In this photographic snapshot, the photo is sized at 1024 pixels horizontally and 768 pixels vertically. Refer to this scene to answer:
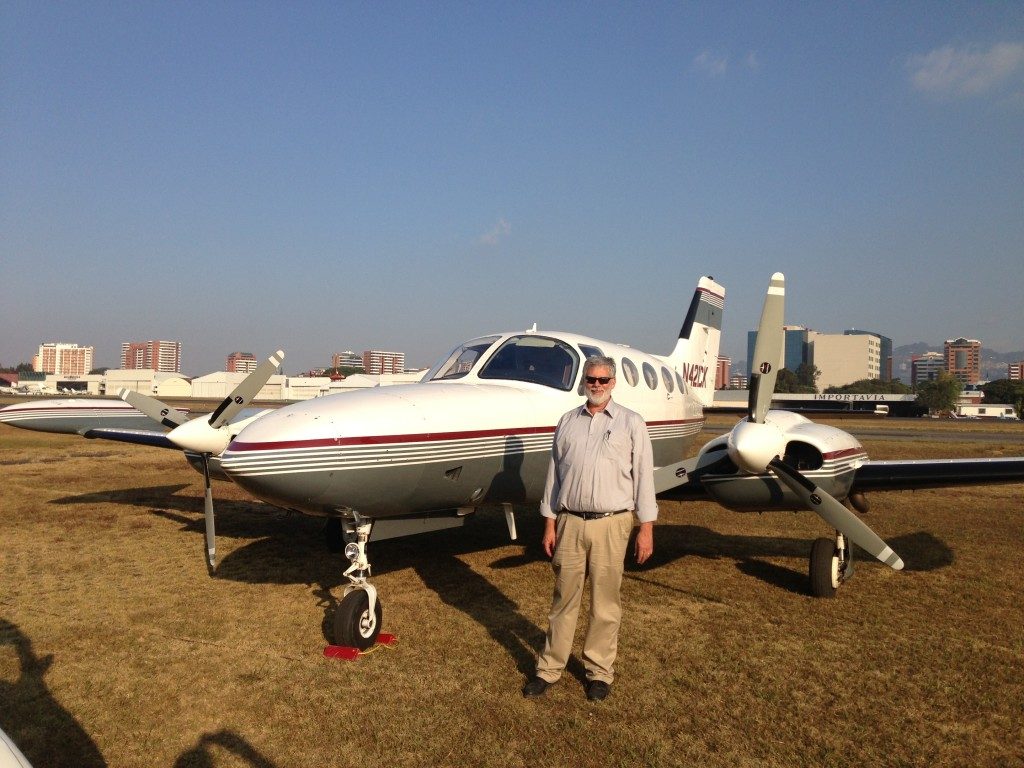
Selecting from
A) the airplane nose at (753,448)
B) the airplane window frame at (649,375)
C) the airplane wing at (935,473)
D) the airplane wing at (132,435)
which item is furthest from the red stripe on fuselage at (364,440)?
the airplane wing at (132,435)

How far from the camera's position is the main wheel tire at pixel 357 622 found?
5258 millimetres

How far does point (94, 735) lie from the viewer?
3986 millimetres

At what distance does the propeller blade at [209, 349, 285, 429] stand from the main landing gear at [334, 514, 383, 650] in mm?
2346

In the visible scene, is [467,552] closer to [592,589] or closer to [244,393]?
[244,393]

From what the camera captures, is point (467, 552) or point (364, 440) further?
point (467, 552)

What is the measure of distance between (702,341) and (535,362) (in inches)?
257

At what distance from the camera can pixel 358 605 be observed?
5.39m

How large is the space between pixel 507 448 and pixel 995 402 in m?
144

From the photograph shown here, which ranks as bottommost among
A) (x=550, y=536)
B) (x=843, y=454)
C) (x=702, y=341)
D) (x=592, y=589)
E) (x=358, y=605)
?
(x=358, y=605)

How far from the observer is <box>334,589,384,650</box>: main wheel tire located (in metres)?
5.26

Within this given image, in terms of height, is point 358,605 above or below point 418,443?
below

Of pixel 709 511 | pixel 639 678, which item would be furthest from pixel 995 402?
pixel 639 678

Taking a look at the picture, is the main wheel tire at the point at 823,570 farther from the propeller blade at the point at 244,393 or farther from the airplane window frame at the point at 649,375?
the propeller blade at the point at 244,393

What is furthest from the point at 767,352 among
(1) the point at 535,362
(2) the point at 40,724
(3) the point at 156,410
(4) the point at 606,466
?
(3) the point at 156,410
